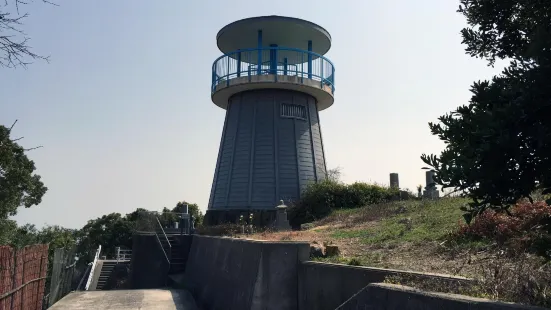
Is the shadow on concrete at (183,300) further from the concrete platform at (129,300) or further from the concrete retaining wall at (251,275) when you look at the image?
the concrete retaining wall at (251,275)

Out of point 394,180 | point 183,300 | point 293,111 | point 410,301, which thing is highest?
point 293,111

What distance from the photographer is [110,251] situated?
148ft

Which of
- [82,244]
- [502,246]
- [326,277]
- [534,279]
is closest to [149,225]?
[326,277]

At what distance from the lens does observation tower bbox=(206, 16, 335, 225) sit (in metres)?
21.7

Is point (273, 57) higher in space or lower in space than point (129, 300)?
higher

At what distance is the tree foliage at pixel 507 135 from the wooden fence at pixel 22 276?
21.8 feet

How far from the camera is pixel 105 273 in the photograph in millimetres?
27516

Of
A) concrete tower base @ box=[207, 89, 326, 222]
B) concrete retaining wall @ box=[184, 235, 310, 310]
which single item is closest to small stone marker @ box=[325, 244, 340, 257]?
concrete retaining wall @ box=[184, 235, 310, 310]

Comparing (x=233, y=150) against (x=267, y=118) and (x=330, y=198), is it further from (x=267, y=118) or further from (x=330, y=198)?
(x=330, y=198)

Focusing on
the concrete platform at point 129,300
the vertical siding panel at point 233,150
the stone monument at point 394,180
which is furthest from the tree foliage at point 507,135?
the stone monument at point 394,180

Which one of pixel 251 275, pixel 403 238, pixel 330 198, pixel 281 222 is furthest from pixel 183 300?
pixel 330 198

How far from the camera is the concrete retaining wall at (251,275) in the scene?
29.9 ft

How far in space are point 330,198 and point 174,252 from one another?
7.04m

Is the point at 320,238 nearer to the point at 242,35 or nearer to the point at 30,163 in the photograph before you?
the point at 242,35
